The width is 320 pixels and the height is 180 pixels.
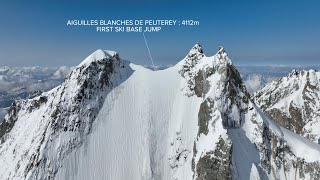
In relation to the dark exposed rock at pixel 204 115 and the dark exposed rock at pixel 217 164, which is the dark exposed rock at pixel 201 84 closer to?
the dark exposed rock at pixel 204 115

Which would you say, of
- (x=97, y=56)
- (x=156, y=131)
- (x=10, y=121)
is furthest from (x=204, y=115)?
(x=10, y=121)

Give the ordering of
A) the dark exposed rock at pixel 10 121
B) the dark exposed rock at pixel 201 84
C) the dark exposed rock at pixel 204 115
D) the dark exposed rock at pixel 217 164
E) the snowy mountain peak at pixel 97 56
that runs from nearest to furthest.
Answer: the dark exposed rock at pixel 217 164 → the dark exposed rock at pixel 204 115 → the dark exposed rock at pixel 201 84 → the snowy mountain peak at pixel 97 56 → the dark exposed rock at pixel 10 121

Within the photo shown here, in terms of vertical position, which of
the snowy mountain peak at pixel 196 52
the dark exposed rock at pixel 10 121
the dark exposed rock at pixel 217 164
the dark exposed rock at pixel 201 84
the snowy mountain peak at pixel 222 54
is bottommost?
the dark exposed rock at pixel 217 164

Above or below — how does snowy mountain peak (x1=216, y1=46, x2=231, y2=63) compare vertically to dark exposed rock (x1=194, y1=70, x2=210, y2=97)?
above

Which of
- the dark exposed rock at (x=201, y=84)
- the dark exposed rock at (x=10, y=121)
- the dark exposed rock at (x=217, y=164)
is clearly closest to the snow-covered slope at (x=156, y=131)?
the dark exposed rock at (x=217, y=164)

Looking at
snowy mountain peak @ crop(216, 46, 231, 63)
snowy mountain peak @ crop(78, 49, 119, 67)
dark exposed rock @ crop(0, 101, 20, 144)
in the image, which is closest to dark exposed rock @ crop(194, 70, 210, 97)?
snowy mountain peak @ crop(216, 46, 231, 63)

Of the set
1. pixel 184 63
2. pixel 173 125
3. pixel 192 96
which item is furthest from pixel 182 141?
pixel 184 63

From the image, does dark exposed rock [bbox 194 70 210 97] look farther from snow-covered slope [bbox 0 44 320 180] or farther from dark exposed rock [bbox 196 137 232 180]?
dark exposed rock [bbox 196 137 232 180]

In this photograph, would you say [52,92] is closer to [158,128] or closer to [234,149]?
[158,128]

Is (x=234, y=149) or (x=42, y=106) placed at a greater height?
(x=42, y=106)
